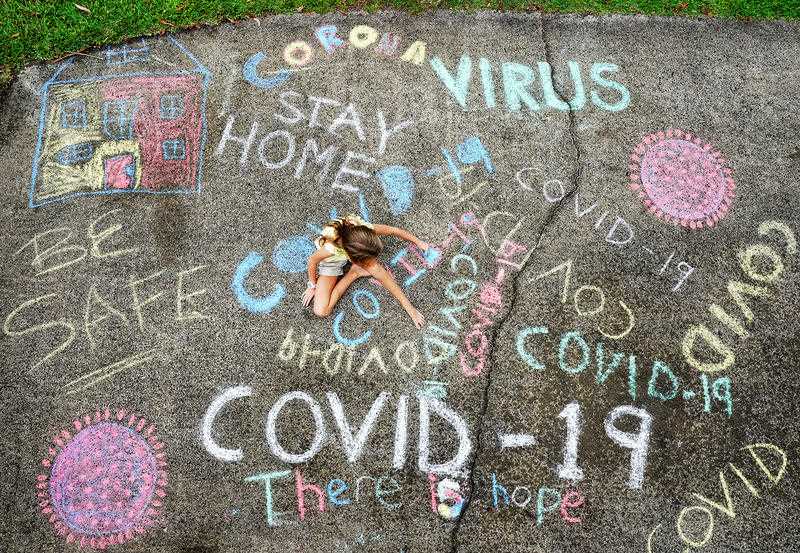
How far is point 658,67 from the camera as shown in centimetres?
564

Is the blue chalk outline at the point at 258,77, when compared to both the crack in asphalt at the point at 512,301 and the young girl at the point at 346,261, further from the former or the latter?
the crack in asphalt at the point at 512,301

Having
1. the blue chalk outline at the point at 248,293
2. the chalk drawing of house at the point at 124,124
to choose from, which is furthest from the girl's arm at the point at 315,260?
the chalk drawing of house at the point at 124,124

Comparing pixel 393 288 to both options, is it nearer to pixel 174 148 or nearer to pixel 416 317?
pixel 416 317

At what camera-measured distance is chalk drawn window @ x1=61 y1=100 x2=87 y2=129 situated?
5426mm

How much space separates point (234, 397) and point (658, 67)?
4.79 meters

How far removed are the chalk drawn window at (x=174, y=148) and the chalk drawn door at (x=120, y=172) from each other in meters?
0.28

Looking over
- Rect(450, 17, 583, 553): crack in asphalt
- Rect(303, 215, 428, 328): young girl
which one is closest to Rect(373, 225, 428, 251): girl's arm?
Rect(303, 215, 428, 328): young girl

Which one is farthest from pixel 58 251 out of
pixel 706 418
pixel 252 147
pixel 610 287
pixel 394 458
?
pixel 706 418

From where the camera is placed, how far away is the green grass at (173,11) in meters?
5.75

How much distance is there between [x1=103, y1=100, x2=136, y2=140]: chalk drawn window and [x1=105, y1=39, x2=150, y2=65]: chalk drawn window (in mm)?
471

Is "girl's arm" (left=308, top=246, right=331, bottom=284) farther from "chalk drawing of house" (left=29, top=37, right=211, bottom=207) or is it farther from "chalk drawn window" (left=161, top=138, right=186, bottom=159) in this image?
"chalk drawn window" (left=161, top=138, right=186, bottom=159)

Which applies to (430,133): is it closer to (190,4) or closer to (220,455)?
(190,4)

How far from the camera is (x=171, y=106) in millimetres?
5453

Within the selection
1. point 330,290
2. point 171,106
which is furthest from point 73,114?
point 330,290
